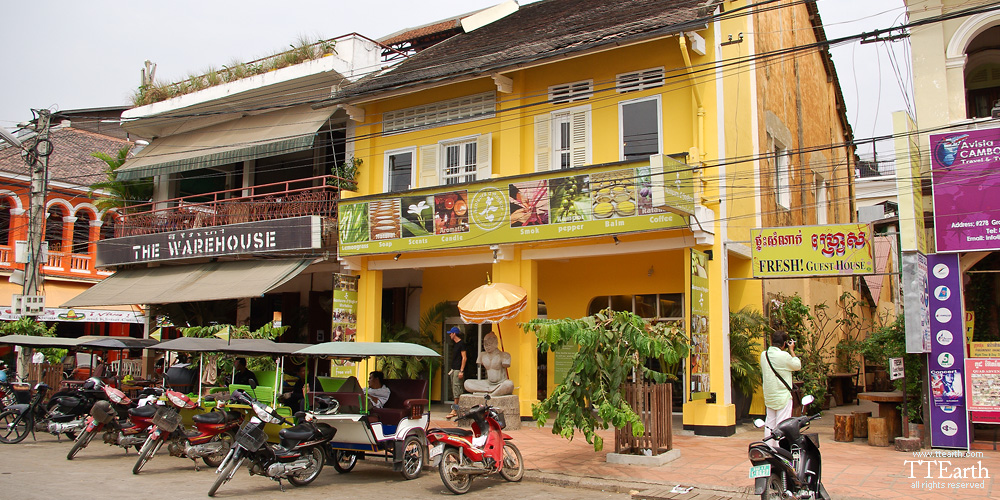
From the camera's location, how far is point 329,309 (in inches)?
864

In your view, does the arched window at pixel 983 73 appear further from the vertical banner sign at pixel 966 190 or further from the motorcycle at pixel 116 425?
the motorcycle at pixel 116 425

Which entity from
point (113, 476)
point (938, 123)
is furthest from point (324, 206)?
point (938, 123)

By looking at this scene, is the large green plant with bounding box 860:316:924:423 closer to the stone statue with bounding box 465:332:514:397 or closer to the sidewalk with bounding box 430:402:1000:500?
the sidewalk with bounding box 430:402:1000:500

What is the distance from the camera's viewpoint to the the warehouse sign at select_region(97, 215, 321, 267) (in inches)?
703

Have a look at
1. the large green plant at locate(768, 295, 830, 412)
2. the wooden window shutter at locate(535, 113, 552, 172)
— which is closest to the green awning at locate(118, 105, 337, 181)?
the wooden window shutter at locate(535, 113, 552, 172)

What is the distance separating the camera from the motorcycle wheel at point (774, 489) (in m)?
7.34

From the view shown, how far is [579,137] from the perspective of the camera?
51.5ft

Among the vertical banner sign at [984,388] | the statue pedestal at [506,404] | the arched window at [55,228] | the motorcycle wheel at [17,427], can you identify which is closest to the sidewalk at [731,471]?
the vertical banner sign at [984,388]

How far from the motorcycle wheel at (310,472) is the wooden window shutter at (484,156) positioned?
838 centimetres

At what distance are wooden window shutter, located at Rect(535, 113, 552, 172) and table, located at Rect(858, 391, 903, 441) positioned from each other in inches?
293

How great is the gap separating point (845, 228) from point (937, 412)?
3.03 meters

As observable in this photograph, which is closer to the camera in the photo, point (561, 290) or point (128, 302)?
point (561, 290)

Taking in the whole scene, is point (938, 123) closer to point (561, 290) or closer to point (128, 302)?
point (561, 290)

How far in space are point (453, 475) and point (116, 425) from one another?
232 inches
